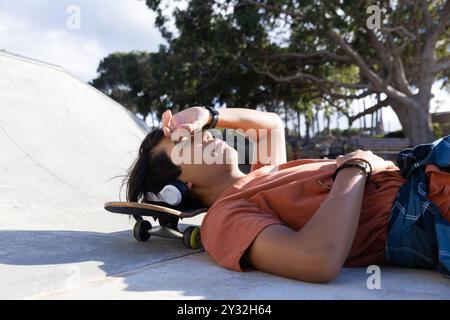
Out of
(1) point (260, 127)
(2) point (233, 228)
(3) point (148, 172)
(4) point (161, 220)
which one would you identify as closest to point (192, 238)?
(4) point (161, 220)

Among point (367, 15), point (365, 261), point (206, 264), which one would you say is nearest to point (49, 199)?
point (206, 264)

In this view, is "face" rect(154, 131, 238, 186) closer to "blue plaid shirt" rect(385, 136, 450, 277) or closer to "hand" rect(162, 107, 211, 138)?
"hand" rect(162, 107, 211, 138)

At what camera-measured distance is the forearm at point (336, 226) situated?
1.57 meters

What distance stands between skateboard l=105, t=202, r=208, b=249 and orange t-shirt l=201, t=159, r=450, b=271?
0.86ft

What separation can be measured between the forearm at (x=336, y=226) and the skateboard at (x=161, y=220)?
2.62 ft

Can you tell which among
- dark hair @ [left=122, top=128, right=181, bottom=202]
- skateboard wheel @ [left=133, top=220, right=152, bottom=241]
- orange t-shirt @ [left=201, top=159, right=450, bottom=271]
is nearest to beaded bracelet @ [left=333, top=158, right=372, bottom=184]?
orange t-shirt @ [left=201, top=159, right=450, bottom=271]

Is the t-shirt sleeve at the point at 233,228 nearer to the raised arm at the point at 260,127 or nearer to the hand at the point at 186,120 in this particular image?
the hand at the point at 186,120

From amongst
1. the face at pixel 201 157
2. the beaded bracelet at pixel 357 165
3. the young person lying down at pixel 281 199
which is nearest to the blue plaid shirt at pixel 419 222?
the young person lying down at pixel 281 199

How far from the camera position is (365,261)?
75.3 inches

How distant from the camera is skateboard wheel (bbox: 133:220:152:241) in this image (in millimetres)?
2463

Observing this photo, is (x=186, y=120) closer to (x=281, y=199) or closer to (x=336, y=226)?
(x=281, y=199)

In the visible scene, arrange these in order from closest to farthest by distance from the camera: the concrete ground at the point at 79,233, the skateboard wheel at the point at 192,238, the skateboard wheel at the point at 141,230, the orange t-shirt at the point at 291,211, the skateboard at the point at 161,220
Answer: the concrete ground at the point at 79,233 → the orange t-shirt at the point at 291,211 → the skateboard at the point at 161,220 → the skateboard wheel at the point at 192,238 → the skateboard wheel at the point at 141,230
